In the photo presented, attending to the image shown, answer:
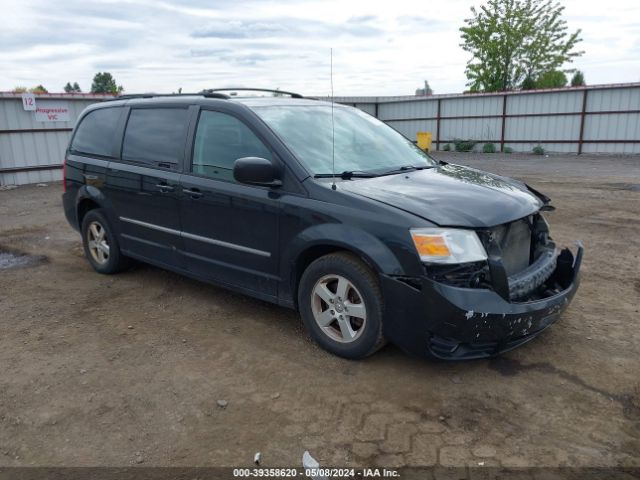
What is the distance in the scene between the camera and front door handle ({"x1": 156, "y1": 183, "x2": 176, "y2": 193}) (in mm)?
4500

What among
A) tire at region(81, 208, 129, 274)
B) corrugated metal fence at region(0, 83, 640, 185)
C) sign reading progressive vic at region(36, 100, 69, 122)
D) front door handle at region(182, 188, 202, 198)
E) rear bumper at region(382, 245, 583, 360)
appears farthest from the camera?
sign reading progressive vic at region(36, 100, 69, 122)

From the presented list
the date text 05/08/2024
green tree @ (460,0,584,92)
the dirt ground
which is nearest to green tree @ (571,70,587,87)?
green tree @ (460,0,584,92)

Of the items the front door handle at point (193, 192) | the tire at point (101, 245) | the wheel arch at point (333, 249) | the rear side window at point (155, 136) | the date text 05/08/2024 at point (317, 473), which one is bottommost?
the date text 05/08/2024 at point (317, 473)

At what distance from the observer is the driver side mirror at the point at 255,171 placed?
363 centimetres

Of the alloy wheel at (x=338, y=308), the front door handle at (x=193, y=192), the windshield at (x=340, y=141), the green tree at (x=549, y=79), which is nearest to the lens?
the alloy wheel at (x=338, y=308)

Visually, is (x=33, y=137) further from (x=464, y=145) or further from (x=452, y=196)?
(x=464, y=145)

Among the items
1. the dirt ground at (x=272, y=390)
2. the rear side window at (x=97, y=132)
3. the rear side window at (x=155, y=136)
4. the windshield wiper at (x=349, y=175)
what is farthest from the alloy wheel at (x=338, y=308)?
the rear side window at (x=97, y=132)

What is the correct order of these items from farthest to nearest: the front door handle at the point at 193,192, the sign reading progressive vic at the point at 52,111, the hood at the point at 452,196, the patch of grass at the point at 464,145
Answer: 1. the patch of grass at the point at 464,145
2. the sign reading progressive vic at the point at 52,111
3. the front door handle at the point at 193,192
4. the hood at the point at 452,196

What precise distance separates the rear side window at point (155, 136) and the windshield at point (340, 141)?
32.5 inches

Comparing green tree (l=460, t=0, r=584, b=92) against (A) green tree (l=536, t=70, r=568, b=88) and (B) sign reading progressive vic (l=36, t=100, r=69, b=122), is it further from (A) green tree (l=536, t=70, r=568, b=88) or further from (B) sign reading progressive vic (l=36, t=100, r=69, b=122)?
(B) sign reading progressive vic (l=36, t=100, r=69, b=122)

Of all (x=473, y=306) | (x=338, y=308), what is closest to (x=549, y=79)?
(x=338, y=308)

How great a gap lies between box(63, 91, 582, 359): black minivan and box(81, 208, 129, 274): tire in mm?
182

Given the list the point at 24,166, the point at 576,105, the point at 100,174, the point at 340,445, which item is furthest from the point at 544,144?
the point at 340,445

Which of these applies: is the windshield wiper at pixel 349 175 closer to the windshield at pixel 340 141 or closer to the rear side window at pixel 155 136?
the windshield at pixel 340 141
